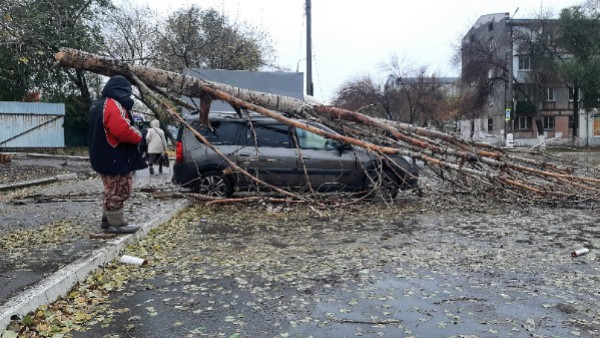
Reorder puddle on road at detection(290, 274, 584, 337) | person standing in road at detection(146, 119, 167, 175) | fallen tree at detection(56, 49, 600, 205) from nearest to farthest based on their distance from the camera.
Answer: puddle on road at detection(290, 274, 584, 337)
fallen tree at detection(56, 49, 600, 205)
person standing in road at detection(146, 119, 167, 175)

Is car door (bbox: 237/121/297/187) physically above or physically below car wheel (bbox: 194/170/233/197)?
above

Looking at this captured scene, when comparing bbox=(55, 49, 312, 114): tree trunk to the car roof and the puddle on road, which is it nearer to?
the car roof

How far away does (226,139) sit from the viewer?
10.5m

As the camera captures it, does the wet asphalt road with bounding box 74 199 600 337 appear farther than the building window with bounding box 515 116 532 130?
No

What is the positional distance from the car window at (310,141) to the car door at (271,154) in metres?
0.24

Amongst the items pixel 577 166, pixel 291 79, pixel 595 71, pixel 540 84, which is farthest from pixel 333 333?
pixel 540 84

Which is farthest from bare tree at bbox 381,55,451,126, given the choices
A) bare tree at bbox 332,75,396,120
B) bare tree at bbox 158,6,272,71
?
bare tree at bbox 158,6,272,71

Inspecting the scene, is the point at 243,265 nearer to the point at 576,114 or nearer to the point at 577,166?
the point at 577,166

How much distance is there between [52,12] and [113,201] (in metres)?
4.24

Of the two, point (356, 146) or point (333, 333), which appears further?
point (356, 146)

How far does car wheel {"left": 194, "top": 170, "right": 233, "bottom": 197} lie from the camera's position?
10315 mm

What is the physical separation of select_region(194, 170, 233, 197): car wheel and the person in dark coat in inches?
143

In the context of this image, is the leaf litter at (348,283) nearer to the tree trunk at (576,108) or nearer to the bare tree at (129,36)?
the bare tree at (129,36)

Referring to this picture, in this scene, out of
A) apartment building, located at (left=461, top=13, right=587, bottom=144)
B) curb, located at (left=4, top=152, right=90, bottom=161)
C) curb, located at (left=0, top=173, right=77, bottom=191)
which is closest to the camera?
curb, located at (left=0, top=173, right=77, bottom=191)
